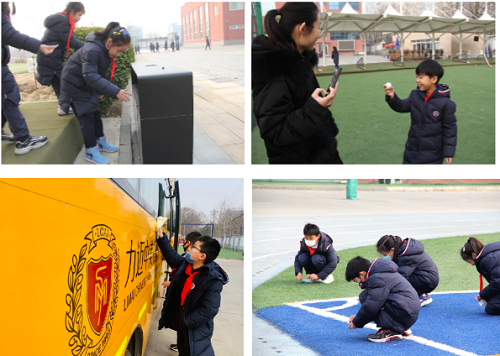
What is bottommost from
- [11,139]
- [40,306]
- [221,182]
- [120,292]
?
[120,292]

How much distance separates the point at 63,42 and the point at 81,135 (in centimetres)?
56

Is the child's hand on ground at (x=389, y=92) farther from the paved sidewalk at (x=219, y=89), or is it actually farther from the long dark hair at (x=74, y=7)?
the long dark hair at (x=74, y=7)

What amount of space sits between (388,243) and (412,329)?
52cm

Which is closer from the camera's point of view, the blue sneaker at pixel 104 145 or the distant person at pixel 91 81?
the distant person at pixel 91 81

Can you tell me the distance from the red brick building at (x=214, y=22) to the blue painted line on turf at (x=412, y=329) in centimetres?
161

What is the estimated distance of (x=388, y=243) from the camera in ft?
8.38

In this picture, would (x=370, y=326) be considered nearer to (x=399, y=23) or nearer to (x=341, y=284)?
(x=341, y=284)

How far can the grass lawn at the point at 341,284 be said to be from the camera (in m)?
2.76

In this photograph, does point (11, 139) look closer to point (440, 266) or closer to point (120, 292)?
point (120, 292)

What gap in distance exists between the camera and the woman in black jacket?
152 centimetres

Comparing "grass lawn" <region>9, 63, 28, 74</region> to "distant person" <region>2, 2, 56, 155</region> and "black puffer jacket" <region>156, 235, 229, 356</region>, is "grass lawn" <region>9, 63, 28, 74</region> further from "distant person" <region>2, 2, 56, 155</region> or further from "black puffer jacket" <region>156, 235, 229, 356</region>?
"black puffer jacket" <region>156, 235, 229, 356</region>

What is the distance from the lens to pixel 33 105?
7.89ft

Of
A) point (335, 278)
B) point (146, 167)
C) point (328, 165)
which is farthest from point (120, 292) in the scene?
point (335, 278)

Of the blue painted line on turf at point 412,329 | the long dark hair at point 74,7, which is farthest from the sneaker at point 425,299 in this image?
the long dark hair at point 74,7
